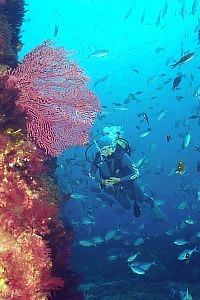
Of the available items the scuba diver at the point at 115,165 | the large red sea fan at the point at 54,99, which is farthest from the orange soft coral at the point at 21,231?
the scuba diver at the point at 115,165

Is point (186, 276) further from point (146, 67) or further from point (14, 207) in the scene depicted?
point (146, 67)

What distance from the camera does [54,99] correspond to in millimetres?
4477

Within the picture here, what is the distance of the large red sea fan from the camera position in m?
4.24

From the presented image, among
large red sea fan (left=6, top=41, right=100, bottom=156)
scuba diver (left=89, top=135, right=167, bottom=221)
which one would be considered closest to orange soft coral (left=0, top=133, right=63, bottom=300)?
large red sea fan (left=6, top=41, right=100, bottom=156)

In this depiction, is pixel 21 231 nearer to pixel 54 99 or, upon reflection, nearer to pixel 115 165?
pixel 54 99

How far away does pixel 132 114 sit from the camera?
100 m

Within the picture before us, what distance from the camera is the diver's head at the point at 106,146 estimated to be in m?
8.36

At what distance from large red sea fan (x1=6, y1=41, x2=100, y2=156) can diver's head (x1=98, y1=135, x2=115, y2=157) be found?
3.31 metres

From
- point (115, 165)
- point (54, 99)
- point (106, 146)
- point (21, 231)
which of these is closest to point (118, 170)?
point (115, 165)

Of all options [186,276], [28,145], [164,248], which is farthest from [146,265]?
[28,145]

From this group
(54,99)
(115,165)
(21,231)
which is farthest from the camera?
(115,165)

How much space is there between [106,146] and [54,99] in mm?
4048

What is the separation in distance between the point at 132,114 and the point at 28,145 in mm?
98399

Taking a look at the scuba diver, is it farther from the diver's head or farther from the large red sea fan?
the large red sea fan
